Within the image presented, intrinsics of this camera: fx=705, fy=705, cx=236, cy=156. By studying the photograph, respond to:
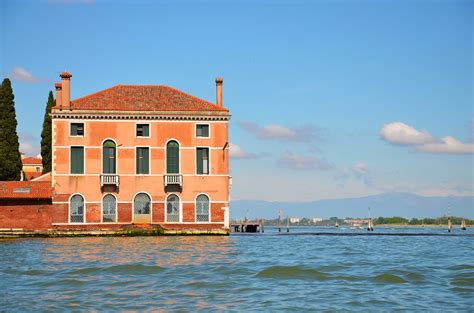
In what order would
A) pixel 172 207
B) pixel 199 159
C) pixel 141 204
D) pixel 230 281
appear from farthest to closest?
pixel 199 159 → pixel 172 207 → pixel 141 204 → pixel 230 281

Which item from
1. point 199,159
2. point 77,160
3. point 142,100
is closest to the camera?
point 77,160

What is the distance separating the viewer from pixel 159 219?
37.6 metres

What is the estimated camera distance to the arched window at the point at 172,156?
124 feet

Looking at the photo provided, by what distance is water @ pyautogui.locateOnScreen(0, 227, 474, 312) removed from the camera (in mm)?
13086

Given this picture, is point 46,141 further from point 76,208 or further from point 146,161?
point 146,161

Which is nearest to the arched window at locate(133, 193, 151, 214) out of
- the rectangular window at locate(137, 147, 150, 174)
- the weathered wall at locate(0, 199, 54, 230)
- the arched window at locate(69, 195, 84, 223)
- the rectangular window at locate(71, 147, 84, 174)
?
the rectangular window at locate(137, 147, 150, 174)

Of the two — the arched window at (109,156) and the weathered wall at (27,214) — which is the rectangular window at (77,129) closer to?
the arched window at (109,156)

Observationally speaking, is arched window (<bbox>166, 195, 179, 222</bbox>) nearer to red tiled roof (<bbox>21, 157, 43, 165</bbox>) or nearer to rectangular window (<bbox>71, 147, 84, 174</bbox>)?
rectangular window (<bbox>71, 147, 84, 174</bbox>)

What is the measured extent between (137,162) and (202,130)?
3.90m

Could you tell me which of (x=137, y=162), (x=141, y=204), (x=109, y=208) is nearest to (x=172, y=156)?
(x=137, y=162)

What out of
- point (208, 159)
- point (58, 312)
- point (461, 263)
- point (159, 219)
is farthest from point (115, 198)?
point (58, 312)

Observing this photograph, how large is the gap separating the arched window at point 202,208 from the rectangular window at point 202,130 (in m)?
3.31

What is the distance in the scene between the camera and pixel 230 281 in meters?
16.4

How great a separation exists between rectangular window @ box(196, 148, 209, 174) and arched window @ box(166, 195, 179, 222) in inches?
77.7
